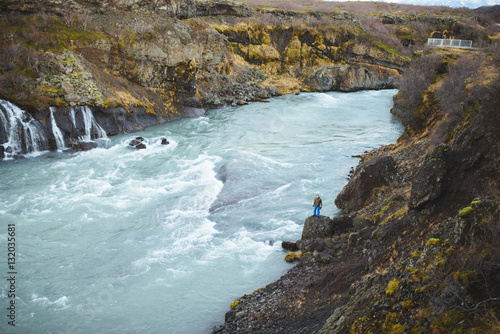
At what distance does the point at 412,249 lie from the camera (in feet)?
30.8

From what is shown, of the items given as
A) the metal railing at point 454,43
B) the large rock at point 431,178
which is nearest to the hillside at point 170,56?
the metal railing at point 454,43

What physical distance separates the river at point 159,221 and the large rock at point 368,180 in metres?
1.55

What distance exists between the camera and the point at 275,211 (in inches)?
742

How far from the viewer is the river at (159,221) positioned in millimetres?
12539

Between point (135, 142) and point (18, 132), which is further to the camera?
point (135, 142)

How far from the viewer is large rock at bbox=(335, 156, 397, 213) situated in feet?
55.2

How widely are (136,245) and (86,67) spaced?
77.9 feet

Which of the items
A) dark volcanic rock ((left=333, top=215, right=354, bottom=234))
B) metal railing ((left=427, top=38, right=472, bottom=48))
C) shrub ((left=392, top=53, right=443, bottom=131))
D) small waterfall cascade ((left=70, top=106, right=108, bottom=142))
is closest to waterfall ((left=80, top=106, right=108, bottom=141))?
small waterfall cascade ((left=70, top=106, right=108, bottom=142))

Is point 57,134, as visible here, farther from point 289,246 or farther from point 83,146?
point 289,246

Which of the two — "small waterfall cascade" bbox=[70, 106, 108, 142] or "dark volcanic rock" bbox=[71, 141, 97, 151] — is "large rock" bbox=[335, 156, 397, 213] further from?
"small waterfall cascade" bbox=[70, 106, 108, 142]

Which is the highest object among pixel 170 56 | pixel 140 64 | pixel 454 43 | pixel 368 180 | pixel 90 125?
pixel 454 43

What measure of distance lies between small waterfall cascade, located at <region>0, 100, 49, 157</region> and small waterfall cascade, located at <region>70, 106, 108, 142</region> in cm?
284

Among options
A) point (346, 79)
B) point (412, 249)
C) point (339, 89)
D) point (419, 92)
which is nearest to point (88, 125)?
point (419, 92)

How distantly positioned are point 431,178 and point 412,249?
2.98 meters
